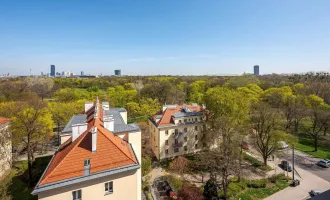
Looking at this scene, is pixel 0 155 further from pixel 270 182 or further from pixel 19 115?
pixel 270 182

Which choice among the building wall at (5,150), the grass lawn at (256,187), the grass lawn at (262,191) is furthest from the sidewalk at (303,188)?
the building wall at (5,150)

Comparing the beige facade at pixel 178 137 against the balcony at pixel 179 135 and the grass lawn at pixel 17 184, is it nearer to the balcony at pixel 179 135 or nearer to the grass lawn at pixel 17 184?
the balcony at pixel 179 135

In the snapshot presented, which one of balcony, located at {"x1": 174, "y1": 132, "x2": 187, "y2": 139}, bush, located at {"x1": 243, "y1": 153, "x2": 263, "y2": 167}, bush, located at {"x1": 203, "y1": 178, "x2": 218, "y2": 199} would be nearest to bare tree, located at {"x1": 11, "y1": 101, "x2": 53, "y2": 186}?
balcony, located at {"x1": 174, "y1": 132, "x2": 187, "y2": 139}

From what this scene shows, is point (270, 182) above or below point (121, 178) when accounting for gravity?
below

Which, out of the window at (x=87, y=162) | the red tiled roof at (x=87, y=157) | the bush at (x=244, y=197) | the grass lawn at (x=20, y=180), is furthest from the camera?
the bush at (x=244, y=197)

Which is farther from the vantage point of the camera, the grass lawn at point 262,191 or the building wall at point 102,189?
the grass lawn at point 262,191

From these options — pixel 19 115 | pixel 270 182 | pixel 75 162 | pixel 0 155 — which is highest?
pixel 19 115

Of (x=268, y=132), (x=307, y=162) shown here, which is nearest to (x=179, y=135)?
(x=268, y=132)

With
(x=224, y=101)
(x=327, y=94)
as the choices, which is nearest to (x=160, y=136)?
(x=224, y=101)
